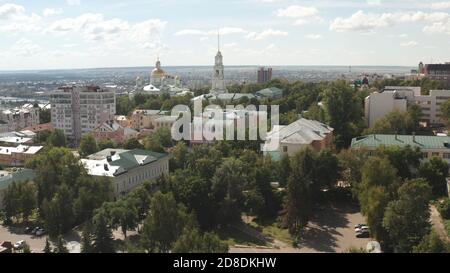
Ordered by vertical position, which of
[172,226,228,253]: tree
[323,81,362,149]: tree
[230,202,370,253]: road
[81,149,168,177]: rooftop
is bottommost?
[230,202,370,253]: road

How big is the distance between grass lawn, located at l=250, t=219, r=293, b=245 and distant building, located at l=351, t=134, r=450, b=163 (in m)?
6.00

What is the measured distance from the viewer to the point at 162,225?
11.9 metres

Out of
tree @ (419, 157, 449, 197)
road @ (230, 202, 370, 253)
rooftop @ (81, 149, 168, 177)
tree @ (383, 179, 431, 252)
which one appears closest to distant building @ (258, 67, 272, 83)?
rooftop @ (81, 149, 168, 177)

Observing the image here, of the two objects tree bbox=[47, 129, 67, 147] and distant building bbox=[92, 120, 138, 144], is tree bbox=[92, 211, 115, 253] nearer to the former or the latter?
tree bbox=[47, 129, 67, 147]

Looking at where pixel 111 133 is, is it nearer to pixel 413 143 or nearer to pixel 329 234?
pixel 413 143

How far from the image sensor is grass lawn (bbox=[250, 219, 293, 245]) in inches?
609

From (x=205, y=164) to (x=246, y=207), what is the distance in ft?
7.03

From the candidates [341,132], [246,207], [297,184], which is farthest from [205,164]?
[341,132]

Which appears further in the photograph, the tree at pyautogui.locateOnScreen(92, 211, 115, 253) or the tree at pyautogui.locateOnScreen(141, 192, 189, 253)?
the tree at pyautogui.locateOnScreen(92, 211, 115, 253)

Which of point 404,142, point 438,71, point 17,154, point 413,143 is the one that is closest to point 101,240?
point 404,142

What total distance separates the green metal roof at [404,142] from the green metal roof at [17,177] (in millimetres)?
13859

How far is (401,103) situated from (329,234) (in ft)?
59.0
